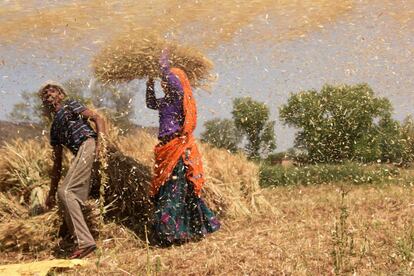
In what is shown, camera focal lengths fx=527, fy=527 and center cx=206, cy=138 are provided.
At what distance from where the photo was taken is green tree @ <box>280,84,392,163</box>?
158 feet

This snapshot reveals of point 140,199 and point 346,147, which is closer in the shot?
point 140,199

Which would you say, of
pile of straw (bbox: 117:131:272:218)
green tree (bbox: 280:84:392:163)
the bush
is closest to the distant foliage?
green tree (bbox: 280:84:392:163)

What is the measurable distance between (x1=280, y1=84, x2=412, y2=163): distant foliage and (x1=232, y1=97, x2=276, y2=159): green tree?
815 cm

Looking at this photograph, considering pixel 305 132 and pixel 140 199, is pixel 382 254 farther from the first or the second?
pixel 305 132

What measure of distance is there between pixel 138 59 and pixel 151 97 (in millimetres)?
421

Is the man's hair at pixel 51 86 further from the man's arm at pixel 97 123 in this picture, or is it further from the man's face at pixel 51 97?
the man's arm at pixel 97 123

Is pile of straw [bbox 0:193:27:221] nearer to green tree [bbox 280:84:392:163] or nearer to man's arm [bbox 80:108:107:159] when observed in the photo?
man's arm [bbox 80:108:107:159]

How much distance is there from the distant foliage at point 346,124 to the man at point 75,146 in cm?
4119

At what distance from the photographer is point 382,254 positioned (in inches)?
161

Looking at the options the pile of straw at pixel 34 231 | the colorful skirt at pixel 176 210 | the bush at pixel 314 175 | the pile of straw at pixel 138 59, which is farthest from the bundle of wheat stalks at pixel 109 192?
the bush at pixel 314 175

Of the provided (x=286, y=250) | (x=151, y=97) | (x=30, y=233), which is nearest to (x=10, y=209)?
(x=30, y=233)

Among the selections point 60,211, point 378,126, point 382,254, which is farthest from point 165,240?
point 378,126

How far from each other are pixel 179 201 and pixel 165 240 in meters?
0.41

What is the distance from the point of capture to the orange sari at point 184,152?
528 centimetres
